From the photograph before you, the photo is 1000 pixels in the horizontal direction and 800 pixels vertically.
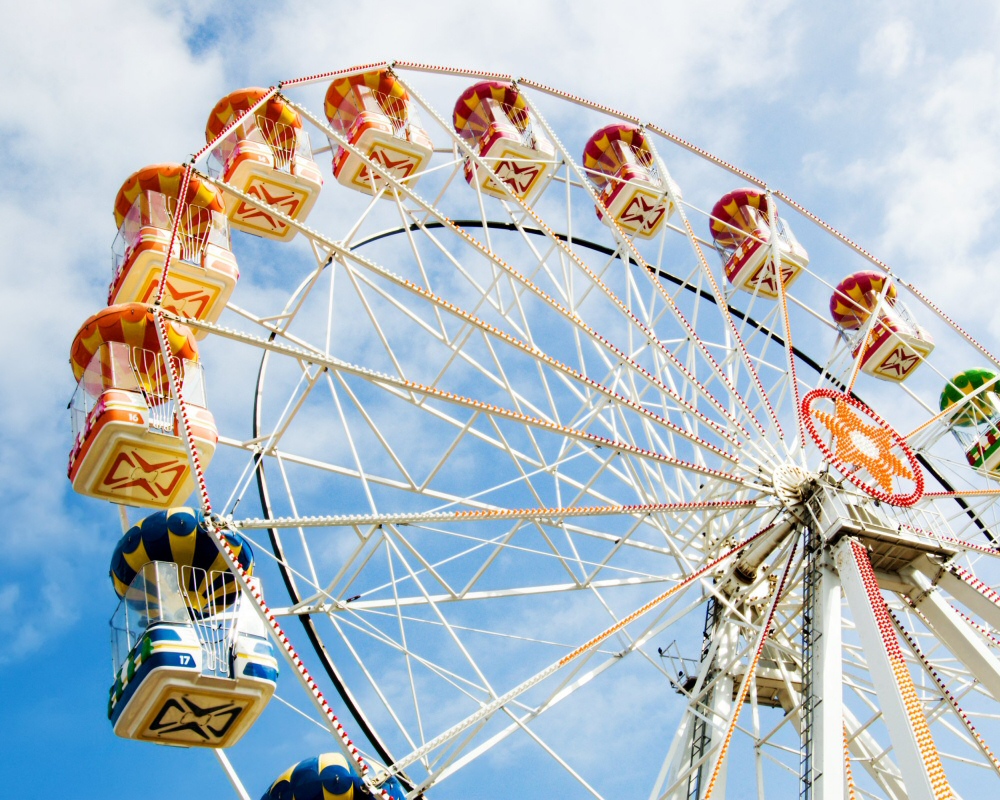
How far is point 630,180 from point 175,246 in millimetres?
7170

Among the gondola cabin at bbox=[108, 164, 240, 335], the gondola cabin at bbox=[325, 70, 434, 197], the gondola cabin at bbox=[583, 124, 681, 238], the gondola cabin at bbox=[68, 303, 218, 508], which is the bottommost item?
the gondola cabin at bbox=[68, 303, 218, 508]

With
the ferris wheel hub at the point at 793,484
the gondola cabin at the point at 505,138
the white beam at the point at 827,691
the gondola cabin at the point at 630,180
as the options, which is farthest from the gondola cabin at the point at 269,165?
the white beam at the point at 827,691

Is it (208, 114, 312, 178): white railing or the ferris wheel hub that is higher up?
(208, 114, 312, 178): white railing

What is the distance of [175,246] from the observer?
1212cm

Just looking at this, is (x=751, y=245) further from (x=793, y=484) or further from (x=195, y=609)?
(x=195, y=609)

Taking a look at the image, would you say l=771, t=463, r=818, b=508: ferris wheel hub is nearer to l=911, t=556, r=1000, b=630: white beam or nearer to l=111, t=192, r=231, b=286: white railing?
l=911, t=556, r=1000, b=630: white beam

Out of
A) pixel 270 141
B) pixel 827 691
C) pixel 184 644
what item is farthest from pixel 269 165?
pixel 827 691

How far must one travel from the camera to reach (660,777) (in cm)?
1189

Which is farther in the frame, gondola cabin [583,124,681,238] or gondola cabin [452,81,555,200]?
gondola cabin [583,124,681,238]

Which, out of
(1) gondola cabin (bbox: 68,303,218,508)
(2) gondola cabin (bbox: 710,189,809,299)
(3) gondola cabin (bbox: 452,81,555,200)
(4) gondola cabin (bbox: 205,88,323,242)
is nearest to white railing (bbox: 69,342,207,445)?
(1) gondola cabin (bbox: 68,303,218,508)

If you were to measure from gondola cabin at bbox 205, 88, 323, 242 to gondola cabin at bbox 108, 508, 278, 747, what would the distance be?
5.16 meters

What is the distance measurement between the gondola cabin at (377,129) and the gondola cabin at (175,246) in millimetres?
2931

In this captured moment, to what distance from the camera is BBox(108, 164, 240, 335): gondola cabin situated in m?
12.2

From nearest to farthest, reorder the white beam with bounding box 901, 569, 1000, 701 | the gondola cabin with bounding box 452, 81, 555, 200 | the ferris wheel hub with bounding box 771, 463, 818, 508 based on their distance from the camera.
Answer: the white beam with bounding box 901, 569, 1000, 701, the ferris wheel hub with bounding box 771, 463, 818, 508, the gondola cabin with bounding box 452, 81, 555, 200
